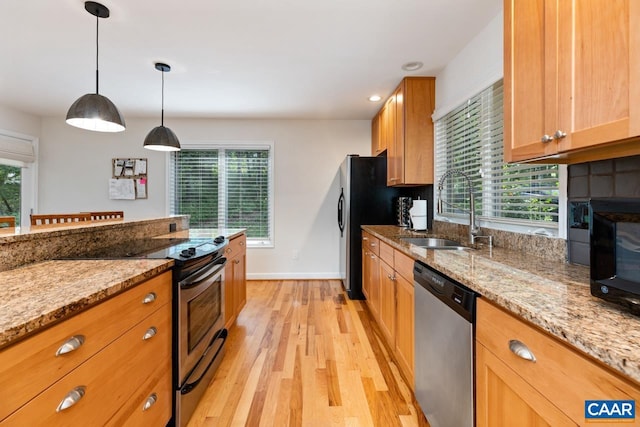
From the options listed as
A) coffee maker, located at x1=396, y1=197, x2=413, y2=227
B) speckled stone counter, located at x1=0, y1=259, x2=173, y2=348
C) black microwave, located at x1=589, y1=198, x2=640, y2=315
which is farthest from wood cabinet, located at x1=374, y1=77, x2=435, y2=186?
speckled stone counter, located at x1=0, y1=259, x2=173, y2=348

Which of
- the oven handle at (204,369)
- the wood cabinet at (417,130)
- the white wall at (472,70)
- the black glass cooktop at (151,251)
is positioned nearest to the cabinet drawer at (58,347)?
the black glass cooktop at (151,251)

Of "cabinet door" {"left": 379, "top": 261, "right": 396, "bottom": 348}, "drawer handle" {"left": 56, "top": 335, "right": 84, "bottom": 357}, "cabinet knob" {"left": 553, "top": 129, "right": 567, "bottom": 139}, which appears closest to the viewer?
"drawer handle" {"left": 56, "top": 335, "right": 84, "bottom": 357}

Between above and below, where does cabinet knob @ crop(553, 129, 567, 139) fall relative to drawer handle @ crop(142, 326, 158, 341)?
above

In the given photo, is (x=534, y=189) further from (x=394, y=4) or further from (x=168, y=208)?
(x=168, y=208)

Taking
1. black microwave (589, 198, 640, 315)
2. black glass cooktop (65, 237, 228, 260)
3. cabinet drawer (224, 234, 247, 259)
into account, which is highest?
black microwave (589, 198, 640, 315)

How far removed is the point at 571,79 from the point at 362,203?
2695 millimetres

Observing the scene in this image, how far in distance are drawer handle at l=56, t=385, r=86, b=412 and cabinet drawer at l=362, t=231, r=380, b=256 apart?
2190mm

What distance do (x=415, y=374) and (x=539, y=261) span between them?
0.90m

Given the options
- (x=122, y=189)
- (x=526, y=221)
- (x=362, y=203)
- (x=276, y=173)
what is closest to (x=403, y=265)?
(x=526, y=221)

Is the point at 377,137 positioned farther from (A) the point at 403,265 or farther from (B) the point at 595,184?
(B) the point at 595,184

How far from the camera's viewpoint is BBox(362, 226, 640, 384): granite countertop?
1.99 feet

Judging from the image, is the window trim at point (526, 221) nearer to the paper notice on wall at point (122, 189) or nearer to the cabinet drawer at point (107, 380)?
the cabinet drawer at point (107, 380)

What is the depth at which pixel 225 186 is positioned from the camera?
4504 millimetres

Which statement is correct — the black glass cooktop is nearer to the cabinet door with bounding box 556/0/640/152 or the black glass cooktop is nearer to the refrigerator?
the cabinet door with bounding box 556/0/640/152
